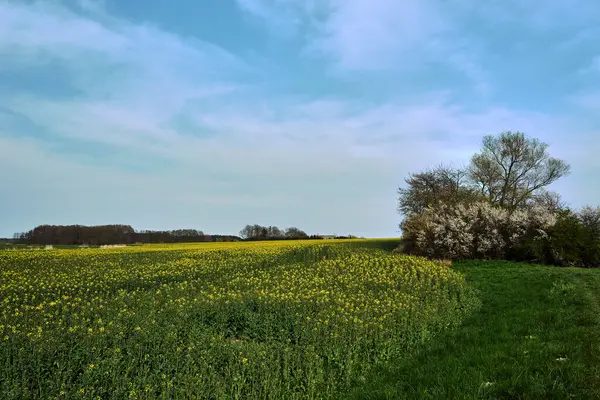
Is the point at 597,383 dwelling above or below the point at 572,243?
below

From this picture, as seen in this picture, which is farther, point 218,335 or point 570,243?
point 570,243

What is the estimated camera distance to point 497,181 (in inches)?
1791

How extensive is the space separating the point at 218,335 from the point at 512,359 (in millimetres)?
6044

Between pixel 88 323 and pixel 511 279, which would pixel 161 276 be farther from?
pixel 511 279

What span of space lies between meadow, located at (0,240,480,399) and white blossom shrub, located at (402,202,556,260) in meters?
12.6

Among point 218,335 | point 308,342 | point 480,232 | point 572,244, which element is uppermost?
point 480,232

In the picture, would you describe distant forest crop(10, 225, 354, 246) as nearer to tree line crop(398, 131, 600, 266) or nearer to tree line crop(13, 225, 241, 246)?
tree line crop(13, 225, 241, 246)

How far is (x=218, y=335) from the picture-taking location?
30.8 feet

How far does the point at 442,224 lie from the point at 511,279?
38.9 feet

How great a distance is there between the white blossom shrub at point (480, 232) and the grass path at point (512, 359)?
15.4 metres

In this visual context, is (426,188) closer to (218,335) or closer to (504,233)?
(504,233)

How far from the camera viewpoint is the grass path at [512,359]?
21.3 ft

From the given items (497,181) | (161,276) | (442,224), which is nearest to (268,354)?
(161,276)

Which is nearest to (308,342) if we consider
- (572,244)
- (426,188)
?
(572,244)
